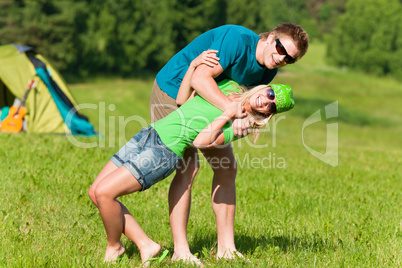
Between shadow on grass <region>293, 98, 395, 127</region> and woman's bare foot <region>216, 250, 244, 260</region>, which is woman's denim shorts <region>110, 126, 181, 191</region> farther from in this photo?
shadow on grass <region>293, 98, 395, 127</region>

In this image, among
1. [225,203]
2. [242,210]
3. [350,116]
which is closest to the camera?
[225,203]

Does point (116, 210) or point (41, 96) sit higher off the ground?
point (116, 210)

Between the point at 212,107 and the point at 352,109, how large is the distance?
41.0 metres

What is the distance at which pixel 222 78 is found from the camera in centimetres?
403

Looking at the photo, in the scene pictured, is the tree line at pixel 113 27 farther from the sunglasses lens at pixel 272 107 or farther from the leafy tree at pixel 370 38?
the sunglasses lens at pixel 272 107

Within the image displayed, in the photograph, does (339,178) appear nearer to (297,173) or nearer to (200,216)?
(297,173)

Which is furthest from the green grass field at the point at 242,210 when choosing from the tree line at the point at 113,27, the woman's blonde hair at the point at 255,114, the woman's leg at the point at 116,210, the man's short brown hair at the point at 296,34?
the tree line at the point at 113,27

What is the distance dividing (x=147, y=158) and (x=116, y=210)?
1.39 feet

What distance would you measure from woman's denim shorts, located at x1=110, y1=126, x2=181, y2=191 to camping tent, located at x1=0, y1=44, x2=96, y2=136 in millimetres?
7917

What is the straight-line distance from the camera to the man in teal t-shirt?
12.2ft

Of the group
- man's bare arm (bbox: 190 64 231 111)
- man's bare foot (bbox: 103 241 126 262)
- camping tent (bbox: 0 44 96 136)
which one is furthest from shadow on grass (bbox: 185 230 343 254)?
camping tent (bbox: 0 44 96 136)

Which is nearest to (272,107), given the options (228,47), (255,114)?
(255,114)

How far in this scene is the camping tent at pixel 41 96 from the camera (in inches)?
444

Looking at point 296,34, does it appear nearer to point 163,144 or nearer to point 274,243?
point 163,144
